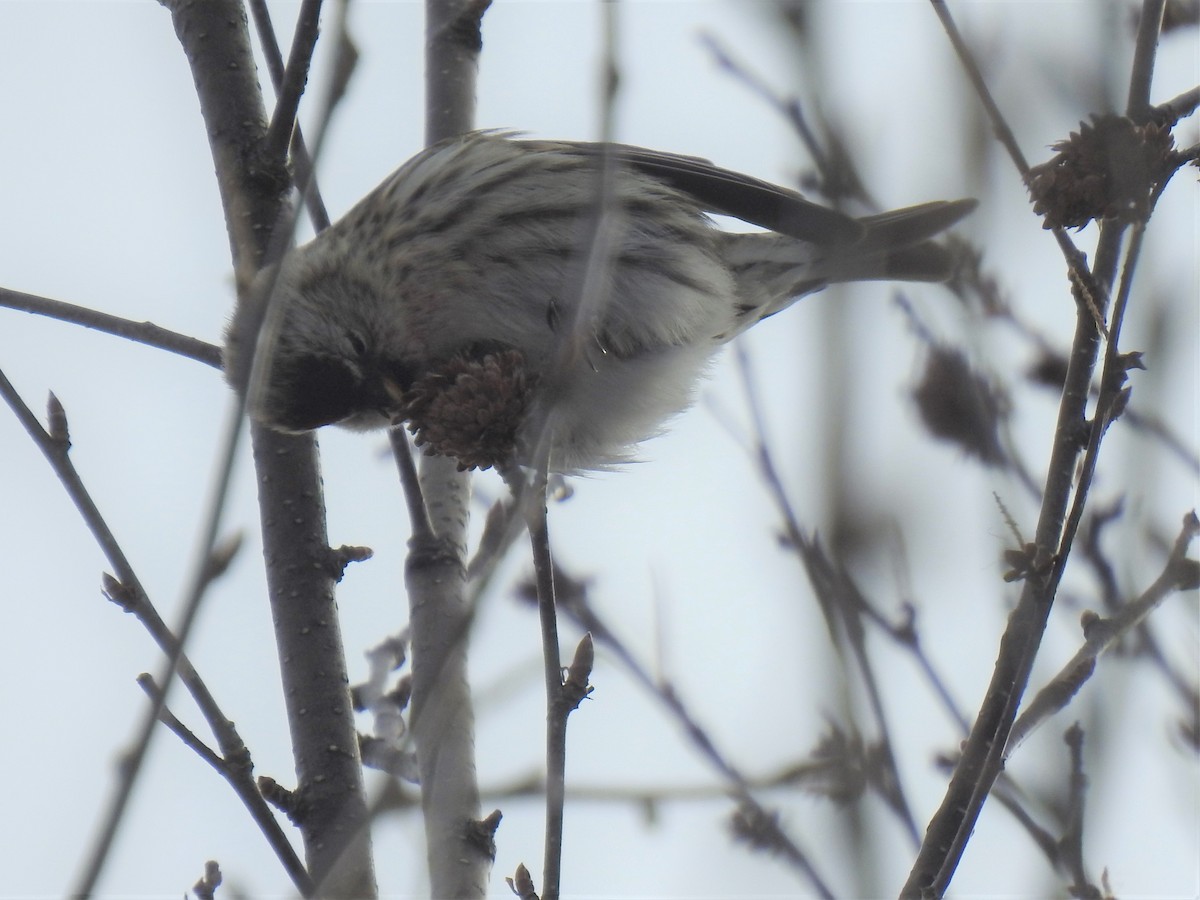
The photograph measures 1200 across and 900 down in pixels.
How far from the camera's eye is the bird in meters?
3.91

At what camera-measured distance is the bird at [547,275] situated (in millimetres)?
3912

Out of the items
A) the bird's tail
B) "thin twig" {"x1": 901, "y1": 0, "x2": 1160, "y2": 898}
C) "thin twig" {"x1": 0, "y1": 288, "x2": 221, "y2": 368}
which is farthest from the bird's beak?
"thin twig" {"x1": 901, "y1": 0, "x2": 1160, "y2": 898}

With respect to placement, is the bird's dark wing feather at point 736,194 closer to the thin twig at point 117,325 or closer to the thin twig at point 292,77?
the thin twig at point 292,77

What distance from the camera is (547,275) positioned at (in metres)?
4.04

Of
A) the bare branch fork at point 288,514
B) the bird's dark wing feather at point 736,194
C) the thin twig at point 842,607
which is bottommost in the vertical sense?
the thin twig at point 842,607

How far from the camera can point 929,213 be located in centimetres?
472

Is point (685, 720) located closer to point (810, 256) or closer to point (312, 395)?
point (312, 395)

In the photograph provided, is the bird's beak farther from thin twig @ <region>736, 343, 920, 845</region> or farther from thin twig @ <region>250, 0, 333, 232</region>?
thin twig @ <region>736, 343, 920, 845</region>

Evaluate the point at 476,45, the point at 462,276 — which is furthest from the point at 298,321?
the point at 476,45

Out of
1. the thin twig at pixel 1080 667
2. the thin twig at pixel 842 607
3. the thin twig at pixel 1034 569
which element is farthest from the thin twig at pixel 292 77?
the thin twig at pixel 1080 667

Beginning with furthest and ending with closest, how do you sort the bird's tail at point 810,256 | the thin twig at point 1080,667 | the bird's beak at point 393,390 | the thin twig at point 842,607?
the bird's tail at point 810,256
the bird's beak at point 393,390
the thin twig at point 1080,667
the thin twig at point 842,607

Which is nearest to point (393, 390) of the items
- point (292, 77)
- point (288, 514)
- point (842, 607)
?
point (288, 514)

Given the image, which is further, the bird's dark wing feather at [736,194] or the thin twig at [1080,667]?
the bird's dark wing feather at [736,194]

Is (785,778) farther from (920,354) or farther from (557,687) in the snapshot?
(920,354)
